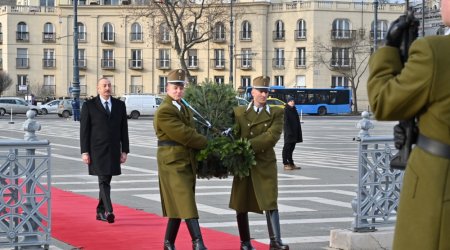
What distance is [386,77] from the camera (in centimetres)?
465

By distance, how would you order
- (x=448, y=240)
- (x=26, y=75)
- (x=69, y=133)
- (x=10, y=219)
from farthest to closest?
(x=26, y=75) → (x=69, y=133) → (x=10, y=219) → (x=448, y=240)

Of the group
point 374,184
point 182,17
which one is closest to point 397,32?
point 374,184

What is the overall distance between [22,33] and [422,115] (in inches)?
3556

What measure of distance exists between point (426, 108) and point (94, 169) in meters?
8.62

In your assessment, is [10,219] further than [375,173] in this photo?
No

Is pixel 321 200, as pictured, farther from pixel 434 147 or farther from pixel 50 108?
pixel 50 108

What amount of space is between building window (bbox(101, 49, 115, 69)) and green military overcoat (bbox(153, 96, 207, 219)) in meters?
82.1

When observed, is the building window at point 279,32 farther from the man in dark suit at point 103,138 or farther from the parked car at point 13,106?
the man in dark suit at point 103,138

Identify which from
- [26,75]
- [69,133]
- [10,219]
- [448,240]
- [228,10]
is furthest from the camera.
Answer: [26,75]

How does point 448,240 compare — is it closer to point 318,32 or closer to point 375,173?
point 375,173

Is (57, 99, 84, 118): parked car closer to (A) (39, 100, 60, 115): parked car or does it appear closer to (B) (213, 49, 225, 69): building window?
(A) (39, 100, 60, 115): parked car

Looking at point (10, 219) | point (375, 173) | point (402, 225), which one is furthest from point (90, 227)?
point (402, 225)

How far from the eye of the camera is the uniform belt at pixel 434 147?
4617 mm

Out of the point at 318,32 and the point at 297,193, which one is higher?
the point at 318,32
